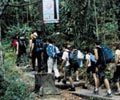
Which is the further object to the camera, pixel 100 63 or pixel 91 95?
pixel 91 95

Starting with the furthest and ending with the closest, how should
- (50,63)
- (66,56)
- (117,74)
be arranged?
(50,63)
(66,56)
(117,74)

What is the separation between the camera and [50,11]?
13891 mm

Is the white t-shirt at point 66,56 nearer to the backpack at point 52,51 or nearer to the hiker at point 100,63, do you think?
the backpack at point 52,51

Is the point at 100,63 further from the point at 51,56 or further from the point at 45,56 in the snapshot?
the point at 45,56

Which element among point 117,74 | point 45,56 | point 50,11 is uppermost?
point 50,11

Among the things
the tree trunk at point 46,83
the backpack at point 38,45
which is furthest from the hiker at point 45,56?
the tree trunk at point 46,83

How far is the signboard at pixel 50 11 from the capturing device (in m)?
13.7

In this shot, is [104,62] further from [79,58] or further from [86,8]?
[86,8]

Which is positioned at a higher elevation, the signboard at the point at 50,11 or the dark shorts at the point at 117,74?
the signboard at the point at 50,11

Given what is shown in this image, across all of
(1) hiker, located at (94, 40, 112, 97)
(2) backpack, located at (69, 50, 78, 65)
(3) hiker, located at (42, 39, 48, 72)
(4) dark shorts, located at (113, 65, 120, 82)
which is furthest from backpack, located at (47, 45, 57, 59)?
(4) dark shorts, located at (113, 65, 120, 82)

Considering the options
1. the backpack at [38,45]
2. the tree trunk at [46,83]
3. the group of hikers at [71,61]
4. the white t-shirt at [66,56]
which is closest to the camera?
the group of hikers at [71,61]

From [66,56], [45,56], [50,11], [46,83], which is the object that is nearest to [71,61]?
[66,56]

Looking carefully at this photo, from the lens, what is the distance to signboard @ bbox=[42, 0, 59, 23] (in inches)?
539

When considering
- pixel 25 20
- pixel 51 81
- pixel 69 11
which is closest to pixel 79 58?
pixel 51 81
